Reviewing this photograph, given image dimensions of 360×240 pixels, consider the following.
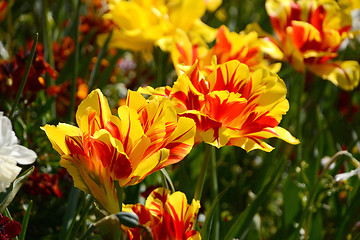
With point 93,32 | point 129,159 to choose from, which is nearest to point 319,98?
point 93,32

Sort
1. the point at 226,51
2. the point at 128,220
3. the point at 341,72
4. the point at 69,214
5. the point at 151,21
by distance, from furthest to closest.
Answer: the point at 151,21
the point at 341,72
the point at 226,51
the point at 69,214
the point at 128,220

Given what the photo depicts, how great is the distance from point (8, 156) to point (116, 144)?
0.40 ft

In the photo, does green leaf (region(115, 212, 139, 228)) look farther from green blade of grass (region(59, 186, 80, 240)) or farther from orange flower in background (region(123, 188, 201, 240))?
green blade of grass (region(59, 186, 80, 240))

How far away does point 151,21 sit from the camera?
5.03 ft

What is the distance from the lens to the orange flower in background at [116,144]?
0.69 metres

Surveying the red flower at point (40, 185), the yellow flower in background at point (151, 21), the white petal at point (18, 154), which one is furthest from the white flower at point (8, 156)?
the yellow flower in background at point (151, 21)

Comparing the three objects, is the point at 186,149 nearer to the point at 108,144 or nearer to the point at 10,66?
the point at 108,144

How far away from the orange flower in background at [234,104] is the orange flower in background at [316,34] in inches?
15.5

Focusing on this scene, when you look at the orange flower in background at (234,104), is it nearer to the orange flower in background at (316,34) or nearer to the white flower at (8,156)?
the white flower at (8,156)

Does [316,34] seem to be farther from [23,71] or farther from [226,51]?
[23,71]

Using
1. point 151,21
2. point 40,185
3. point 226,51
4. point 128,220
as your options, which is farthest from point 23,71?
point 128,220

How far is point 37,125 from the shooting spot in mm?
1211

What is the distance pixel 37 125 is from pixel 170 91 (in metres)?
0.48

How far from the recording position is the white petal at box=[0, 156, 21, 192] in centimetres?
61
